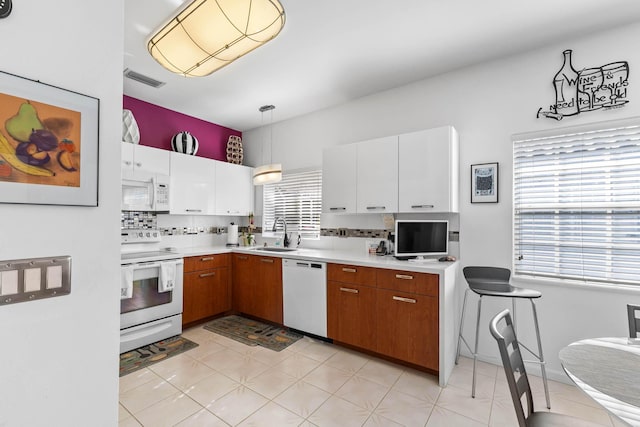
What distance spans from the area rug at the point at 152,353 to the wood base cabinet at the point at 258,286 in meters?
0.82

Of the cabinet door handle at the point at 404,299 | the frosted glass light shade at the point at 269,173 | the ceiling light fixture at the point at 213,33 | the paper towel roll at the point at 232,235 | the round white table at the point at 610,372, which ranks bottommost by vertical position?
the cabinet door handle at the point at 404,299

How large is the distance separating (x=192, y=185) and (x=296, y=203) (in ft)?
4.68

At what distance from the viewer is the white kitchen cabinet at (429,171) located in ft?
8.89

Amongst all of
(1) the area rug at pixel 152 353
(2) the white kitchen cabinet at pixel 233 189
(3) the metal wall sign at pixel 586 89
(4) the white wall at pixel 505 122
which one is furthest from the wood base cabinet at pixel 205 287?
(3) the metal wall sign at pixel 586 89

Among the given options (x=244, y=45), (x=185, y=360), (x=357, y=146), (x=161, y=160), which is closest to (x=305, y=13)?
(x=244, y=45)

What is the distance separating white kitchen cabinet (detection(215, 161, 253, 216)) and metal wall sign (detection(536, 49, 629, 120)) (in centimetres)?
372

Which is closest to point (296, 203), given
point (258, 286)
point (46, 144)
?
point (258, 286)

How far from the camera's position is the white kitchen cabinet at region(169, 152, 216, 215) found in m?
3.69

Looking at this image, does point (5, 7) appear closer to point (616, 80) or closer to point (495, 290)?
point (495, 290)

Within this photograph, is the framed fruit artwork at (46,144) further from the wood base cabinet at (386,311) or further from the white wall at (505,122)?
the white wall at (505,122)

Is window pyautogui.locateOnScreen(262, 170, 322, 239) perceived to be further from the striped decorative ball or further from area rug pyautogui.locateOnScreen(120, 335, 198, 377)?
area rug pyautogui.locateOnScreen(120, 335, 198, 377)

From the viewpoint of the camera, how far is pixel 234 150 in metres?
4.68

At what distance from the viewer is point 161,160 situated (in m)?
3.53

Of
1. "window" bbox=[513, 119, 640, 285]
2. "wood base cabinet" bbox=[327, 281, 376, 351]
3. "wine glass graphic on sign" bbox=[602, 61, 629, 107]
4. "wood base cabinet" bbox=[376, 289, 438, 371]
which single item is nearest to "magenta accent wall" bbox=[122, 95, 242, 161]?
"wood base cabinet" bbox=[327, 281, 376, 351]
